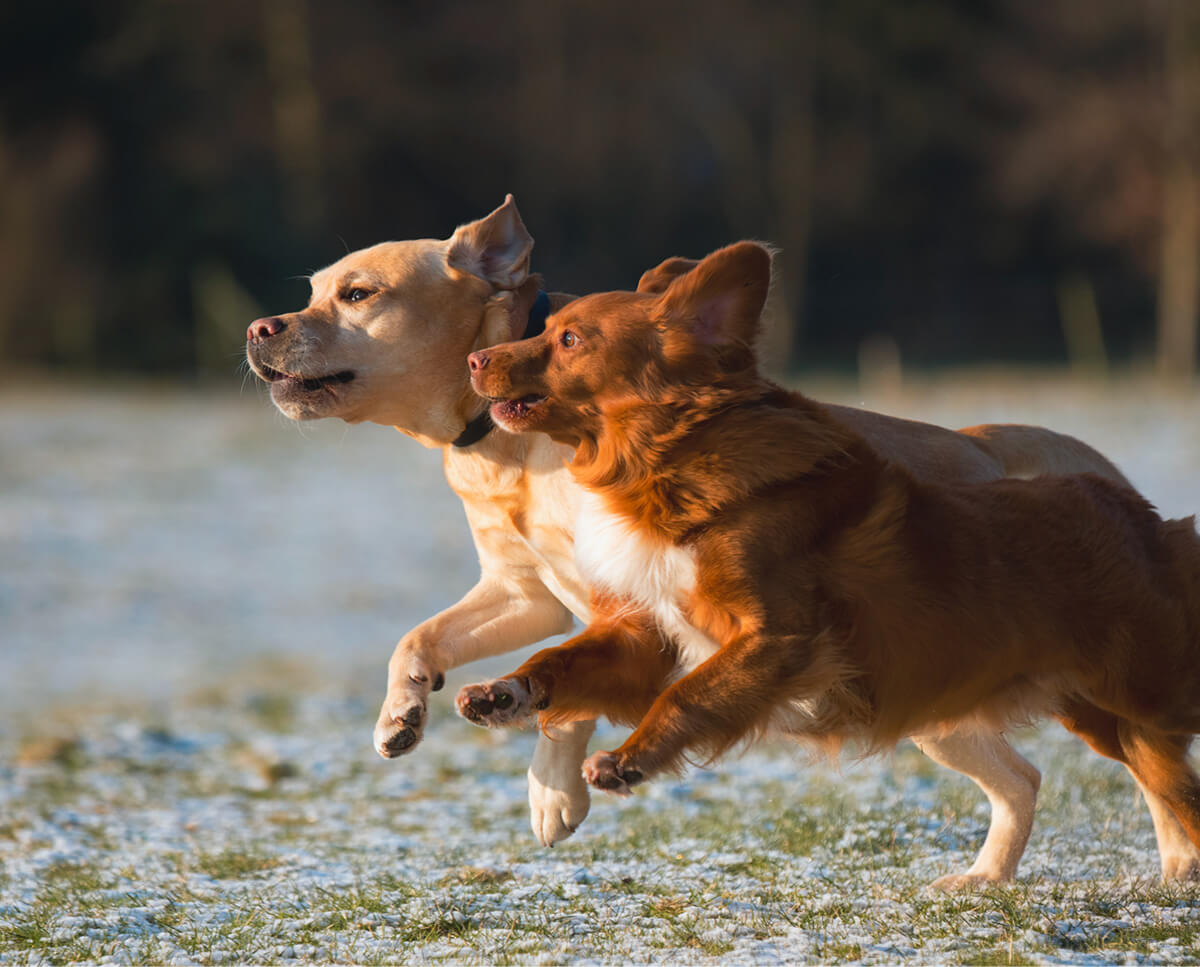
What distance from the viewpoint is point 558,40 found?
108 ft

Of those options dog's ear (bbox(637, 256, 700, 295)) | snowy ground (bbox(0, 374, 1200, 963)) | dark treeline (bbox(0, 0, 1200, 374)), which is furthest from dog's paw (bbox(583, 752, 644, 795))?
dark treeline (bbox(0, 0, 1200, 374))

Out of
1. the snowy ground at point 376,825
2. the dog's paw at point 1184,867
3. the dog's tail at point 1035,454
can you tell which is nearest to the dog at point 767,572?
the snowy ground at point 376,825

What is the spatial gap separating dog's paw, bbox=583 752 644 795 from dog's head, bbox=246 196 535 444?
172cm

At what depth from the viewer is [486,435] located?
481 cm

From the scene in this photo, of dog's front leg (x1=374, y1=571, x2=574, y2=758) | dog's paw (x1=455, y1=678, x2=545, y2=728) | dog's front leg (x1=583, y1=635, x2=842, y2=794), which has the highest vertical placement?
dog's front leg (x1=374, y1=571, x2=574, y2=758)

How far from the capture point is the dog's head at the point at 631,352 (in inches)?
150

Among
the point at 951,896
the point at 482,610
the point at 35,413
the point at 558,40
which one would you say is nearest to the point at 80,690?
the point at 482,610

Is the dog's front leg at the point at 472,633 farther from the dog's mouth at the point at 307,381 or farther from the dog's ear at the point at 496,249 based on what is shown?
the dog's ear at the point at 496,249

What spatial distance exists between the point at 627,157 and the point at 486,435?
29914 mm

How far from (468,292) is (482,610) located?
41.7 inches

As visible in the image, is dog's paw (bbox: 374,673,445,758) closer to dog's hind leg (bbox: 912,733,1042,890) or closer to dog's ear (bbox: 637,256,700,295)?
dog's ear (bbox: 637,256,700,295)

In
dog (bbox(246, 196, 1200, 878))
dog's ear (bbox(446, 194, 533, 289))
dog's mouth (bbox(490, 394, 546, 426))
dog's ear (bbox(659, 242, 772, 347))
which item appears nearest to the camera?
dog's ear (bbox(659, 242, 772, 347))

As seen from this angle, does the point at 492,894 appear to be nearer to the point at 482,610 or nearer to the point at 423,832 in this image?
the point at 482,610

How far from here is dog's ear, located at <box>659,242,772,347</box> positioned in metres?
3.78
